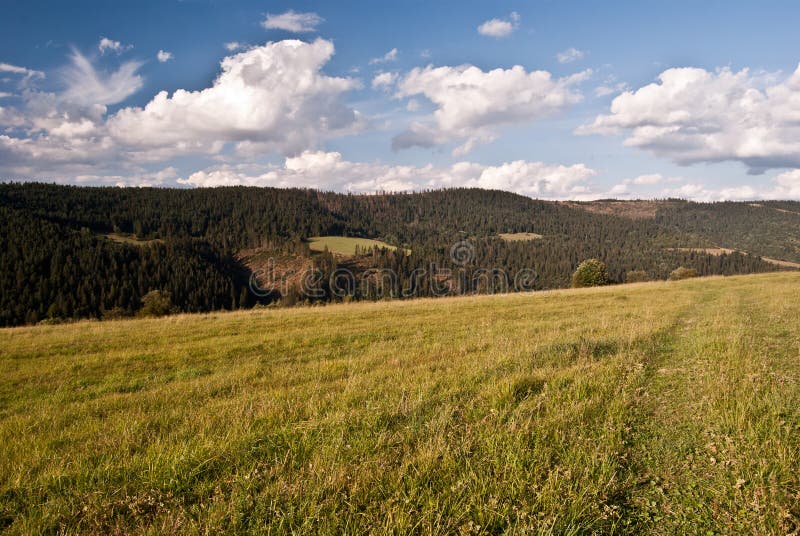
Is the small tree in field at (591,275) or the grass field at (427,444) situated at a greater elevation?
the grass field at (427,444)

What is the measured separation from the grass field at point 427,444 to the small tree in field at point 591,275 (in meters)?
52.8

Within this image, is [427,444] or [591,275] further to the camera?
[591,275]

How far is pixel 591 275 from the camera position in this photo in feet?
192

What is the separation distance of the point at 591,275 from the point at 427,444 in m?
61.7

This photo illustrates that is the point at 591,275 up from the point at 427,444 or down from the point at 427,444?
down

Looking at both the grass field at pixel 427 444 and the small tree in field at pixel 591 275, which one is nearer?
the grass field at pixel 427 444

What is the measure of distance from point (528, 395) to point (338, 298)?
478 ft

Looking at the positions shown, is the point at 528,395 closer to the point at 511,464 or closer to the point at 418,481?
the point at 511,464

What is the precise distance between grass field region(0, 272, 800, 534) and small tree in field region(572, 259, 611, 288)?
173 feet

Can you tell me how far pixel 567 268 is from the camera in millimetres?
197250

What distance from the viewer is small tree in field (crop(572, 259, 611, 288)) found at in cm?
5807

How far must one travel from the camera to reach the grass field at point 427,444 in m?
3.30

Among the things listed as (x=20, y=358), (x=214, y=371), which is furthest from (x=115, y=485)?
(x=20, y=358)

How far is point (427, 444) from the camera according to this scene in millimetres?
4277
